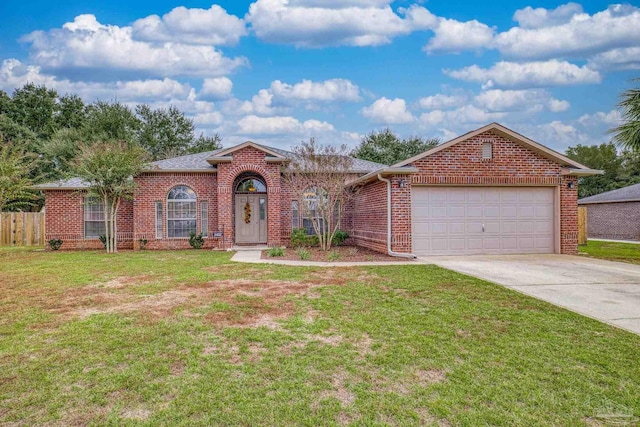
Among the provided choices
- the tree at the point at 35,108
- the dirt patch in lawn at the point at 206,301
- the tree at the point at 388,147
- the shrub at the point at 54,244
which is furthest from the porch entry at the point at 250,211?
the tree at the point at 35,108

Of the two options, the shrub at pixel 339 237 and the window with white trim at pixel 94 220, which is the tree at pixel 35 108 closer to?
the window with white trim at pixel 94 220

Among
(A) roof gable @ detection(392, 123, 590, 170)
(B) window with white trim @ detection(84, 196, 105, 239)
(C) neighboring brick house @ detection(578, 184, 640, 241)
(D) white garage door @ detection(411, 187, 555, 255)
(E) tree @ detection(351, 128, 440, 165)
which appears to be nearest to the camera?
(A) roof gable @ detection(392, 123, 590, 170)

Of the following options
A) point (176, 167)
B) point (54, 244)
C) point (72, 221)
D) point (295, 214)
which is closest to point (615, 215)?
point (295, 214)

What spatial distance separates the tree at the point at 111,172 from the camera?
14078 mm

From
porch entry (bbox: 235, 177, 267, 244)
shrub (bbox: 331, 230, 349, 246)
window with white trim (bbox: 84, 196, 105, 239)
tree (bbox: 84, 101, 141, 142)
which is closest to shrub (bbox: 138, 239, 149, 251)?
window with white trim (bbox: 84, 196, 105, 239)

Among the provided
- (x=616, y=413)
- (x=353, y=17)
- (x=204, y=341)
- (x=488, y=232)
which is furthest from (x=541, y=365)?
(x=353, y=17)

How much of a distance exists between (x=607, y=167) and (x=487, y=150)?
1407 inches

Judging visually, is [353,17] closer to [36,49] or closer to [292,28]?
[292,28]

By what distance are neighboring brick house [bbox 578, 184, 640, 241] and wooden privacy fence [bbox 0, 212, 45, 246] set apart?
103ft

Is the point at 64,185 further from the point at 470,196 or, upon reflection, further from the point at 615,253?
the point at 615,253

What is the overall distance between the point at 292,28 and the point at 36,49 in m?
16.4

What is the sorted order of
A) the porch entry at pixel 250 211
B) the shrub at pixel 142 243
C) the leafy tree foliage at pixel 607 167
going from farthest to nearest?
the leafy tree foliage at pixel 607 167, the porch entry at pixel 250 211, the shrub at pixel 142 243

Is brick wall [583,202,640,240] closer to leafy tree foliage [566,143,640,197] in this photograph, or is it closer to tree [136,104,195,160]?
leafy tree foliage [566,143,640,197]

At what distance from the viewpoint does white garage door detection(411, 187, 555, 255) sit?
12.4m
